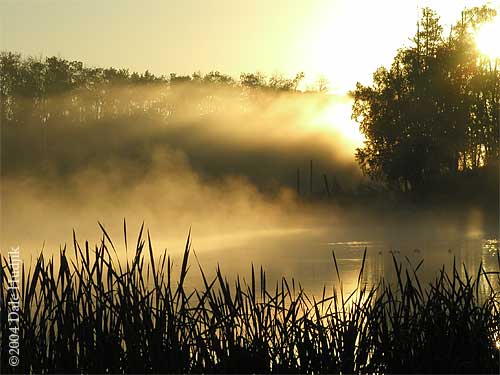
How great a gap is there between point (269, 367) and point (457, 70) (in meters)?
48.4

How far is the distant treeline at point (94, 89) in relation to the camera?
84938 millimetres

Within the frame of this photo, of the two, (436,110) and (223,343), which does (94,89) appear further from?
(223,343)

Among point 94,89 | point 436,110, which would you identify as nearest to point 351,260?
point 436,110

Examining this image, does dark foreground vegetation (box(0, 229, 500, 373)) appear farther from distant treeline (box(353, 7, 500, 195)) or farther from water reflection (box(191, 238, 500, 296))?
distant treeline (box(353, 7, 500, 195))

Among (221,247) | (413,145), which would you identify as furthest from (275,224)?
(221,247)

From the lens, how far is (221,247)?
128 ft

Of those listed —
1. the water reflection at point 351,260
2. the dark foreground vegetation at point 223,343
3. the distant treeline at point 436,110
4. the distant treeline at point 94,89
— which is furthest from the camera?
the distant treeline at point 94,89

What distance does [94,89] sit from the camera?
9506 cm

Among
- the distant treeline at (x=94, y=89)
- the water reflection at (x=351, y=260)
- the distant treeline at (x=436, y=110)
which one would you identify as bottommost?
the water reflection at (x=351, y=260)

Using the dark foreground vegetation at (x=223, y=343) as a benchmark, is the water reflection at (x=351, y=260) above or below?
above

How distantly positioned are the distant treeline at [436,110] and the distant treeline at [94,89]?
133ft

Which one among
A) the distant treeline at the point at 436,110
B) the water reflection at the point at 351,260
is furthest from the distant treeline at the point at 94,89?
the water reflection at the point at 351,260

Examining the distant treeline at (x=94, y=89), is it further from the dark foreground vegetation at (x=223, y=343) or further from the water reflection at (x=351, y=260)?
the dark foreground vegetation at (x=223, y=343)

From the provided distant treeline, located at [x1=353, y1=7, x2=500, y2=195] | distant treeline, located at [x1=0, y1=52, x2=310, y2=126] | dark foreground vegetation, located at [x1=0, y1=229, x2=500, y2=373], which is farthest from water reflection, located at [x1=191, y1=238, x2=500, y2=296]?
distant treeline, located at [x1=0, y1=52, x2=310, y2=126]
